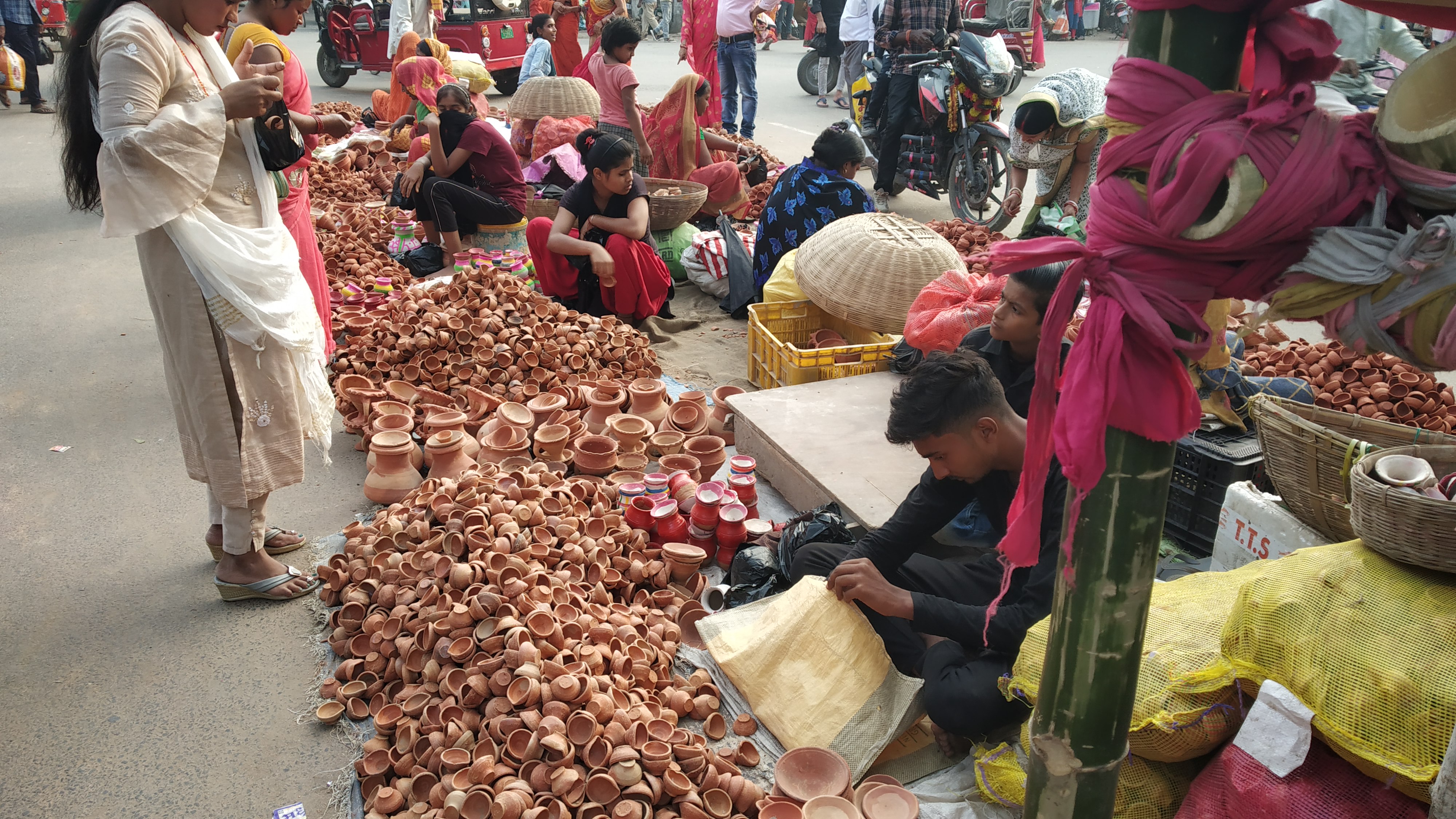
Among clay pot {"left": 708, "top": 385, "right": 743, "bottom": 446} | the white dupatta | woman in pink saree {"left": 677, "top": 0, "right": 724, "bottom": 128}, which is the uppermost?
woman in pink saree {"left": 677, "top": 0, "right": 724, "bottom": 128}

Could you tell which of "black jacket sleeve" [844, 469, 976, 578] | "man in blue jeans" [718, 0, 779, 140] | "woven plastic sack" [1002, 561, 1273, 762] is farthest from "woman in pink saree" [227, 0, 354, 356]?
"man in blue jeans" [718, 0, 779, 140]

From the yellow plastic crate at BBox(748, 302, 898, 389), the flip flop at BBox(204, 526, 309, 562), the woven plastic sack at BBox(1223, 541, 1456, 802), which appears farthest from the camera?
the yellow plastic crate at BBox(748, 302, 898, 389)

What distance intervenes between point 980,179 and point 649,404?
13.7 feet

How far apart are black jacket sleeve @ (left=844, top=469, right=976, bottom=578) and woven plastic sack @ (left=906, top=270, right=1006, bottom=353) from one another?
0.99 metres

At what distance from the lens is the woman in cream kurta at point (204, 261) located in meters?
2.43

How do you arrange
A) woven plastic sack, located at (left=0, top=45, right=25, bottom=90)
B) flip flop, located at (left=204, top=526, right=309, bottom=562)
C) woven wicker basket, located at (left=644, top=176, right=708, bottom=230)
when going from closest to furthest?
flip flop, located at (left=204, top=526, right=309, bottom=562), woven wicker basket, located at (left=644, top=176, right=708, bottom=230), woven plastic sack, located at (left=0, top=45, right=25, bottom=90)

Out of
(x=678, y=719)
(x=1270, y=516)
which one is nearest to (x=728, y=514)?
(x=678, y=719)

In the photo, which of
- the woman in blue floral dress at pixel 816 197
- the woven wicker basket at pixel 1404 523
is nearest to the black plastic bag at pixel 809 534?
the woven wicker basket at pixel 1404 523

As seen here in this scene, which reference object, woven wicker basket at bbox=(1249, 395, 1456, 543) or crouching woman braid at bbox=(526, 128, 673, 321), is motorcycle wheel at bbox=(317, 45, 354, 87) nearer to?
crouching woman braid at bbox=(526, 128, 673, 321)

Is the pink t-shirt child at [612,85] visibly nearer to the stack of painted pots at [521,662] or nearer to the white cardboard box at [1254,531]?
the stack of painted pots at [521,662]

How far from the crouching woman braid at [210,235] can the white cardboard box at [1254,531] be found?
8.57 ft

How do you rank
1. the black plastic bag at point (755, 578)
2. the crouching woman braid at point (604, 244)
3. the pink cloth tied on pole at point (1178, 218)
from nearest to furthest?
the pink cloth tied on pole at point (1178, 218)
the black plastic bag at point (755, 578)
the crouching woman braid at point (604, 244)

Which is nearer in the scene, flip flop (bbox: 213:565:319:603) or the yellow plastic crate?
flip flop (bbox: 213:565:319:603)

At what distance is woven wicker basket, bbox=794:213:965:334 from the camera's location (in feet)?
13.1
